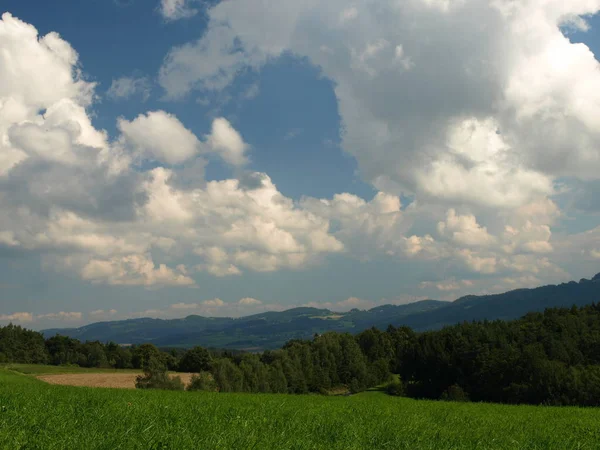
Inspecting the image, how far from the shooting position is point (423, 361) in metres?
116

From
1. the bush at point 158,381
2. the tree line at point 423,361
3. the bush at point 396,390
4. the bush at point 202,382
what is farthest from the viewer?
the bush at point 396,390

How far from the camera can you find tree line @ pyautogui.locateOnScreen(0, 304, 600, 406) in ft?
274

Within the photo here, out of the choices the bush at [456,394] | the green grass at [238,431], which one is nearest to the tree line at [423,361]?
the bush at [456,394]

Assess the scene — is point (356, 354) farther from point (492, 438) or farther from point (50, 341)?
point (492, 438)

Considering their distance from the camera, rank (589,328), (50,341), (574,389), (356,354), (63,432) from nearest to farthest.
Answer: (63,432)
(574,389)
(589,328)
(356,354)
(50,341)

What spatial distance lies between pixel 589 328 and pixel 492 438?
104609 millimetres

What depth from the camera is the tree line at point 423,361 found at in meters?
83.6

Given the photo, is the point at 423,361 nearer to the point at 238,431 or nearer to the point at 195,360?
the point at 195,360

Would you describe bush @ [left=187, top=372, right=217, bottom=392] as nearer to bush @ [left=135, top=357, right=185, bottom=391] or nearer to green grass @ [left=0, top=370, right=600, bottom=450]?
bush @ [left=135, top=357, right=185, bottom=391]

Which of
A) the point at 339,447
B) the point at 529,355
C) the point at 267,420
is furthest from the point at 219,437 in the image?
the point at 529,355

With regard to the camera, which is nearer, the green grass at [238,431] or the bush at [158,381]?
the green grass at [238,431]

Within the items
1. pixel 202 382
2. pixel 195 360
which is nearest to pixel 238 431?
pixel 202 382

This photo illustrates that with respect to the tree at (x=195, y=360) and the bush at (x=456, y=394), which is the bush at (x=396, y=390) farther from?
the tree at (x=195, y=360)

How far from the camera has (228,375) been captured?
3974 inches
